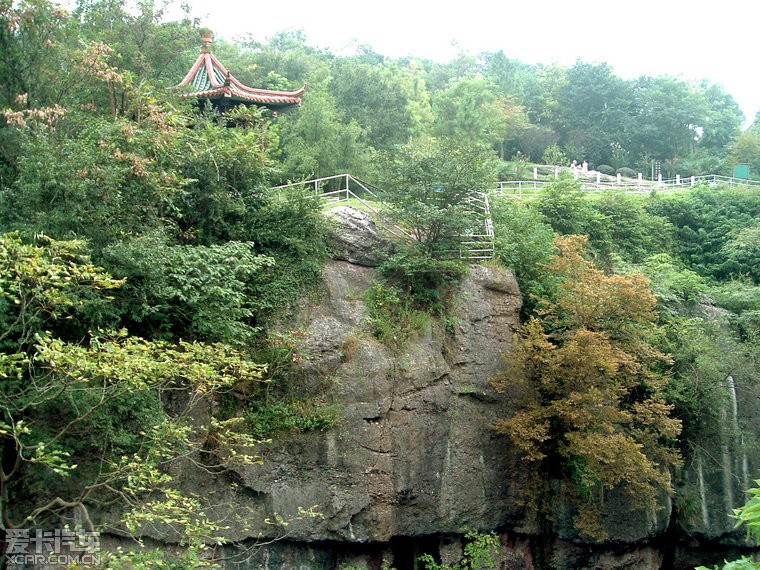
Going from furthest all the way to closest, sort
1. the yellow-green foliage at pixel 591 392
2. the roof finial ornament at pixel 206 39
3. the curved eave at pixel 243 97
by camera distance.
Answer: the roof finial ornament at pixel 206 39
the curved eave at pixel 243 97
the yellow-green foliage at pixel 591 392

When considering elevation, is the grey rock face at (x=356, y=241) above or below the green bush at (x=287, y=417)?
above

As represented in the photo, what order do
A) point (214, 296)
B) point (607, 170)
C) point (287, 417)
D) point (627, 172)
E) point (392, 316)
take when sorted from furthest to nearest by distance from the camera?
point (607, 170), point (627, 172), point (392, 316), point (287, 417), point (214, 296)

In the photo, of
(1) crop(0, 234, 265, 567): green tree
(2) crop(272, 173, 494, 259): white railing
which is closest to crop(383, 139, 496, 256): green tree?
(2) crop(272, 173, 494, 259): white railing

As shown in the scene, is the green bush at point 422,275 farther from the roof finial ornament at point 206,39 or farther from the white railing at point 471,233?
the roof finial ornament at point 206,39

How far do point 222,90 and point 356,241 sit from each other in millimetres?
6331

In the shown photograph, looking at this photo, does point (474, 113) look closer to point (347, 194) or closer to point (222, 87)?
point (222, 87)

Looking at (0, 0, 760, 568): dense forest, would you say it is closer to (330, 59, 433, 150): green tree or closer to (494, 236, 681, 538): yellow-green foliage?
(494, 236, 681, 538): yellow-green foliage

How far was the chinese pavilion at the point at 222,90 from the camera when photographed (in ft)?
62.3

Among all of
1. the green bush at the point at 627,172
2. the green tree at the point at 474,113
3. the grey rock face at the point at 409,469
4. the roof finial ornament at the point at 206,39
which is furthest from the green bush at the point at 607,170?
the grey rock face at the point at 409,469

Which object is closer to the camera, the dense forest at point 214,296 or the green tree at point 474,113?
the dense forest at point 214,296

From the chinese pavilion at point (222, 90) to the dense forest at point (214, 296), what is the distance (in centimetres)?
49

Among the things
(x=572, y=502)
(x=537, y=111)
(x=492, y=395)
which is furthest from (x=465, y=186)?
(x=537, y=111)

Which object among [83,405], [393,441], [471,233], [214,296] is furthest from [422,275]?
[83,405]

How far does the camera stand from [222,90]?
1881cm
